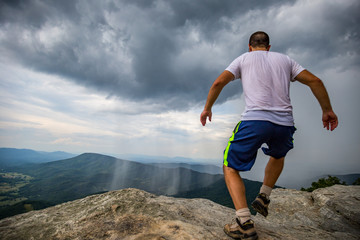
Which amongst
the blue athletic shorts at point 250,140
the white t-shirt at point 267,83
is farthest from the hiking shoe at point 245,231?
the white t-shirt at point 267,83

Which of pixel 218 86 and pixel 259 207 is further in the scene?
pixel 259 207

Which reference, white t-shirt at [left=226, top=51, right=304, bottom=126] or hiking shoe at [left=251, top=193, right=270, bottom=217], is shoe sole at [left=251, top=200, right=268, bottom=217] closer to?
hiking shoe at [left=251, top=193, right=270, bottom=217]

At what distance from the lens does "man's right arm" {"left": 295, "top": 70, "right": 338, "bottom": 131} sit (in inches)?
127

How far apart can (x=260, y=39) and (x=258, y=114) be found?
1.71 m

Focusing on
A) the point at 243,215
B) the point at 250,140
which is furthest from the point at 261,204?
the point at 250,140

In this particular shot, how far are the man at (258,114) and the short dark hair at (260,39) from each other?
0.26 meters

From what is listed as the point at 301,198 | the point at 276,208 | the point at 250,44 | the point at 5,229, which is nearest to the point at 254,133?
the point at 250,44

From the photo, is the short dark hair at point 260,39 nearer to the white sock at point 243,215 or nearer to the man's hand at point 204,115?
the man's hand at point 204,115

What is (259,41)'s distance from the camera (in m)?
3.61

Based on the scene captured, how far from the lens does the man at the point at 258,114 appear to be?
9.80 feet

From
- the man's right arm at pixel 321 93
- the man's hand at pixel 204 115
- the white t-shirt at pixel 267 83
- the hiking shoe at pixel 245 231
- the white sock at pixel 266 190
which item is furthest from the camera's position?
the white sock at pixel 266 190

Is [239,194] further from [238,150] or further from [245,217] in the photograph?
[238,150]

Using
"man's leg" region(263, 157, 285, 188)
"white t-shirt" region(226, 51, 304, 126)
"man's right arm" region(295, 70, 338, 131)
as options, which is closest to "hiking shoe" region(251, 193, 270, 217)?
"man's leg" region(263, 157, 285, 188)

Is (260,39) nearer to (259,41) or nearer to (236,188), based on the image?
(259,41)
